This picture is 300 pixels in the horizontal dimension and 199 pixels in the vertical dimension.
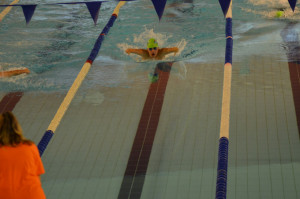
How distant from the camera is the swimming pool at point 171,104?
13.3 ft

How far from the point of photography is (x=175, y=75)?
5.92 m

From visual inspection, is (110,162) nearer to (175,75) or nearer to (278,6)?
(175,75)

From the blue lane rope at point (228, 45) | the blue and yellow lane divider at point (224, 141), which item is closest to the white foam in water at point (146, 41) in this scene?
the blue lane rope at point (228, 45)

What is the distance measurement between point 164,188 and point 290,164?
1.17 meters

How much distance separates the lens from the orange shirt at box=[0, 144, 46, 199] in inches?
83.4

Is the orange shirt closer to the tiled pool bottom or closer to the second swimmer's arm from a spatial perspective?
the tiled pool bottom

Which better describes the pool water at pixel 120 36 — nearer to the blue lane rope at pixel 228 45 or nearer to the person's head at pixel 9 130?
the blue lane rope at pixel 228 45

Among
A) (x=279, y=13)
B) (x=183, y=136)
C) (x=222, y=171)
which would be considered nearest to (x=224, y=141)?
(x=222, y=171)

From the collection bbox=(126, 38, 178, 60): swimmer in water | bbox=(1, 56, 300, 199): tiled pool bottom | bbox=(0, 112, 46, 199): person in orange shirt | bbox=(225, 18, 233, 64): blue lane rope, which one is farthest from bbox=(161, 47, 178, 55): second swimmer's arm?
bbox=(0, 112, 46, 199): person in orange shirt

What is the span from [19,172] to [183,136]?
269 cm

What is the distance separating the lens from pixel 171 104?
5.22 m

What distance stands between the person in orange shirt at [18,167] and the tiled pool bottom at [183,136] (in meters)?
1.80

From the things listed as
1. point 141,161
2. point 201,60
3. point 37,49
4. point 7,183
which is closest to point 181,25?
point 201,60

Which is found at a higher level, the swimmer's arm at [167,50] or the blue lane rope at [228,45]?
the blue lane rope at [228,45]
